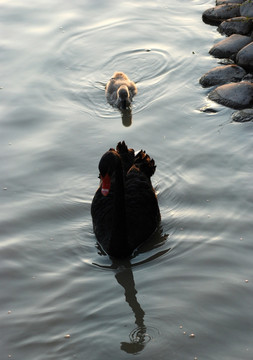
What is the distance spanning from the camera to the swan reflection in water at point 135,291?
497 cm

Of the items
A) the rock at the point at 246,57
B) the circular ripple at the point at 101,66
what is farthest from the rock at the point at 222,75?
the circular ripple at the point at 101,66

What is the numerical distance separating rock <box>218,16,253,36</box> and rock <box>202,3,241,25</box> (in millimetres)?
454

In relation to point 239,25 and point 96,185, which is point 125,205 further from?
point 239,25

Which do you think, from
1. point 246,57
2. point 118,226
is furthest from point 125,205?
point 246,57

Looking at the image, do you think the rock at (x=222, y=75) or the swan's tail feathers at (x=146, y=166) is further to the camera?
the rock at (x=222, y=75)

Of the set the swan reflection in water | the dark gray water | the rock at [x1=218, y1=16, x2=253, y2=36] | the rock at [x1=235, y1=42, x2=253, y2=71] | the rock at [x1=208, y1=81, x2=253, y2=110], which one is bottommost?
the swan reflection in water

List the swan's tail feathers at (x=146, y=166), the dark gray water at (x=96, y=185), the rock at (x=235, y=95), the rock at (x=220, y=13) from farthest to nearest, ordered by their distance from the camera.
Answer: the rock at (x=220, y=13)
the rock at (x=235, y=95)
the swan's tail feathers at (x=146, y=166)
the dark gray water at (x=96, y=185)

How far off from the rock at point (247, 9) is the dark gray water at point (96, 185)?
19.7 inches

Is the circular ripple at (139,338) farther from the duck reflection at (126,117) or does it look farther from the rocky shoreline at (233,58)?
the duck reflection at (126,117)

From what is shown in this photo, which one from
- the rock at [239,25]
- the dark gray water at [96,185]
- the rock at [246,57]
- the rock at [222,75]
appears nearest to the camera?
the dark gray water at [96,185]

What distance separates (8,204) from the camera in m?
6.77

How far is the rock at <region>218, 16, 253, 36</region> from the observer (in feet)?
32.5

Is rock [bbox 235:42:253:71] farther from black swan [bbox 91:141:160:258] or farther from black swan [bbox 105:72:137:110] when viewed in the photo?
black swan [bbox 91:141:160:258]

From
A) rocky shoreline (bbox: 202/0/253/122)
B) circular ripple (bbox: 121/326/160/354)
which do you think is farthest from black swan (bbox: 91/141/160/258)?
rocky shoreline (bbox: 202/0/253/122)
